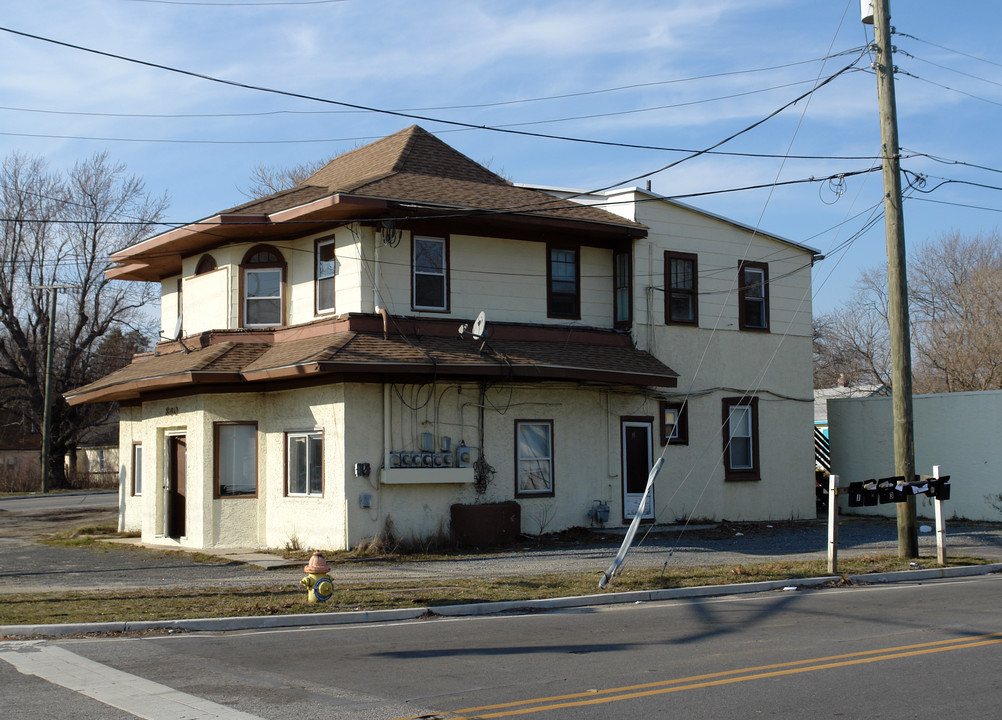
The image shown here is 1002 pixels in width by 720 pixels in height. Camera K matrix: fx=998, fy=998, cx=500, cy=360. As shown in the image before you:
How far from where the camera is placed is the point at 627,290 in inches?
850

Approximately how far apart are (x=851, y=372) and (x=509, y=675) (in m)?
49.5

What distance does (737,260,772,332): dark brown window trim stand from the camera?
910 inches

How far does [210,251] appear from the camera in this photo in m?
21.2

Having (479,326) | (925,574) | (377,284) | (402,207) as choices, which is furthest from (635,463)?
(402,207)

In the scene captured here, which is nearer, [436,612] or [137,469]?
[436,612]

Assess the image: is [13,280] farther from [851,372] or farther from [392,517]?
[851,372]

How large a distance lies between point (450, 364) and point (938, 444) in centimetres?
1317

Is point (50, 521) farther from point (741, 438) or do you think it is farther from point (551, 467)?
point (741, 438)

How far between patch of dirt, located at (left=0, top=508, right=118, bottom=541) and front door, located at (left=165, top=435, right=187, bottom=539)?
4840mm

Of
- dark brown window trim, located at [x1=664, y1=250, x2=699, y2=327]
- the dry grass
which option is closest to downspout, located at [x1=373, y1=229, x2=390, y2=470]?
the dry grass

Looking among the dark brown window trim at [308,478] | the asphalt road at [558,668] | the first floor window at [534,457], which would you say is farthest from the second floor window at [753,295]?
the asphalt road at [558,668]

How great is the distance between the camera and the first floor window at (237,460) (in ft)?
64.8

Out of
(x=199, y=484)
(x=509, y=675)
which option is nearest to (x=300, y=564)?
(x=199, y=484)

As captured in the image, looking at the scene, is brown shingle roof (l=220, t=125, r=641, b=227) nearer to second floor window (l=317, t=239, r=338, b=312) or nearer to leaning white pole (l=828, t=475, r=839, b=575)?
second floor window (l=317, t=239, r=338, b=312)
